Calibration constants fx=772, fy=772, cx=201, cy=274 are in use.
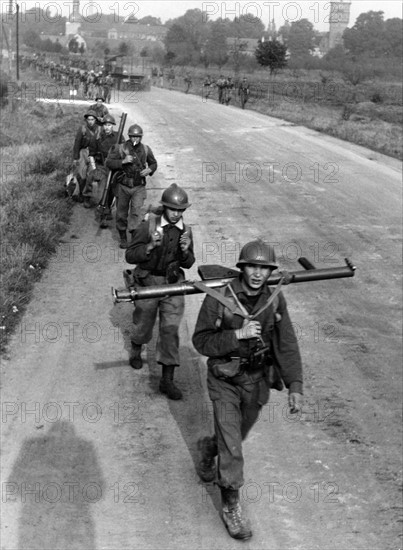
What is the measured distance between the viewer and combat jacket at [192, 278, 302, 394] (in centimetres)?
511

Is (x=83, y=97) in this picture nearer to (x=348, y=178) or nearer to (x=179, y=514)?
(x=348, y=178)

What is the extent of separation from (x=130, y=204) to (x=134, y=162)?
0.71 meters

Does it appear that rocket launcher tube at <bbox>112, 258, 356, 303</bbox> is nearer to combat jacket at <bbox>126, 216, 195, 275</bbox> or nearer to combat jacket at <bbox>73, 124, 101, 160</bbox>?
combat jacket at <bbox>126, 216, 195, 275</bbox>

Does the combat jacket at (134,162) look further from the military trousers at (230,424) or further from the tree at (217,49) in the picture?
the tree at (217,49)

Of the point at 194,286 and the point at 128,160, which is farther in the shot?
the point at 128,160

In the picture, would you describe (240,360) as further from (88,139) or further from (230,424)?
(88,139)

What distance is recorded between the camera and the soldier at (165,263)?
6.80 meters

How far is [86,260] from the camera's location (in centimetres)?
1136

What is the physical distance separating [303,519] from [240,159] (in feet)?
51.8

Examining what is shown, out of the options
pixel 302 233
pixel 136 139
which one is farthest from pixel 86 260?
pixel 302 233

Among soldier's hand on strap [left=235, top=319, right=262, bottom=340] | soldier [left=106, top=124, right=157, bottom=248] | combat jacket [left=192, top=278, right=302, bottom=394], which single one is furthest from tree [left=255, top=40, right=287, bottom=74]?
soldier's hand on strap [left=235, top=319, right=262, bottom=340]

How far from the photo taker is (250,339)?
509 cm

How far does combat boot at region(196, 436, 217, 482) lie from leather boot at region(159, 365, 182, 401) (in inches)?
49.5

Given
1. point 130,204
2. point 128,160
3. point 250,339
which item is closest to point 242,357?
point 250,339
